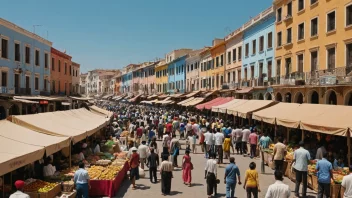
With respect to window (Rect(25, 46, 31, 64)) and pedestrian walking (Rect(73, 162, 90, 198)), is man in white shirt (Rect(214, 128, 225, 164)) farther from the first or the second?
window (Rect(25, 46, 31, 64))

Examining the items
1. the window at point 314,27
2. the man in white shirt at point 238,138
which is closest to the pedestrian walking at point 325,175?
the man in white shirt at point 238,138

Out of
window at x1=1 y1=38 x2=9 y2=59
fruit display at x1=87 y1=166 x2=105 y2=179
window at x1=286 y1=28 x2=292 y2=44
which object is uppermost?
window at x1=286 y1=28 x2=292 y2=44

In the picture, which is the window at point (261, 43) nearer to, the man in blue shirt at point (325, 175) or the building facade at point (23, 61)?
the building facade at point (23, 61)

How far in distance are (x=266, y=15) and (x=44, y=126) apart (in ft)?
80.4

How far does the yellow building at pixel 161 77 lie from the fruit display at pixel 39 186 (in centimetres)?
6173

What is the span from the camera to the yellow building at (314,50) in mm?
21250

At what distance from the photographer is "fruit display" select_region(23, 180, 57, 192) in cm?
995

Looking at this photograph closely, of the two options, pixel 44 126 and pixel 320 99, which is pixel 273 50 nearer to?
pixel 320 99

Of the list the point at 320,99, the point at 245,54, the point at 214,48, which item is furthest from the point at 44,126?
the point at 214,48

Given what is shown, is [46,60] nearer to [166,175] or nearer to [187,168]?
[187,168]

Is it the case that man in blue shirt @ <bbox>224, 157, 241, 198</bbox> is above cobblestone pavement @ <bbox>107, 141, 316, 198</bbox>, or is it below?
above

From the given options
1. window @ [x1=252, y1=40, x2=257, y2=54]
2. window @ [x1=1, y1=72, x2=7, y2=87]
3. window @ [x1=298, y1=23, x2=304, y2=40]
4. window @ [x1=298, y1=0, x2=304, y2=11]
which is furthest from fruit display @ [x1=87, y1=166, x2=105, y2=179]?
window @ [x1=252, y1=40, x2=257, y2=54]

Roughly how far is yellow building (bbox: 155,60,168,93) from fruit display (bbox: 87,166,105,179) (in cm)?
5908

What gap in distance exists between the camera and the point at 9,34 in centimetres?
3067
